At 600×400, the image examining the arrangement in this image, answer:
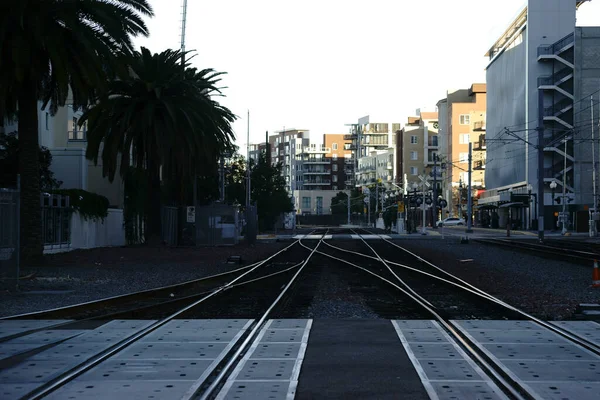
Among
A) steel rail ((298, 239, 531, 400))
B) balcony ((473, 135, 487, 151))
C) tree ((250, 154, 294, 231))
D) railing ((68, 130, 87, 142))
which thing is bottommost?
steel rail ((298, 239, 531, 400))

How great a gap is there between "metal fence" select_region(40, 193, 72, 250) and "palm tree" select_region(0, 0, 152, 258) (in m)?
8.60

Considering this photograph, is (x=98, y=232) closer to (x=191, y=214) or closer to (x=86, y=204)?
(x=86, y=204)

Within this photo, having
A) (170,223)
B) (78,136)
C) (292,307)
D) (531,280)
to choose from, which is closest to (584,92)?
(78,136)

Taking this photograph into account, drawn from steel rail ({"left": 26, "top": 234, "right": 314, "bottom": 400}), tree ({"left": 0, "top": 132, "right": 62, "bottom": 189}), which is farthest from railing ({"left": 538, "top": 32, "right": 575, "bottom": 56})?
steel rail ({"left": 26, "top": 234, "right": 314, "bottom": 400})

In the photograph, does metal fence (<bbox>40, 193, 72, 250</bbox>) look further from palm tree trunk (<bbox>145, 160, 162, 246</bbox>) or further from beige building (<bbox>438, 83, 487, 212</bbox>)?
beige building (<bbox>438, 83, 487, 212</bbox>)

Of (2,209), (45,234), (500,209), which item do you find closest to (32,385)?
(2,209)

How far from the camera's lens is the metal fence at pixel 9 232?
1870cm

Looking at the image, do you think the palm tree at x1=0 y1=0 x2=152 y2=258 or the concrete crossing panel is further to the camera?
the palm tree at x1=0 y1=0 x2=152 y2=258

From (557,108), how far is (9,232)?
8032 cm

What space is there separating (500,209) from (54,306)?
10514cm

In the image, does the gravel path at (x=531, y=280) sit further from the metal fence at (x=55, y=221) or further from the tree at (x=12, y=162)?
the tree at (x=12, y=162)

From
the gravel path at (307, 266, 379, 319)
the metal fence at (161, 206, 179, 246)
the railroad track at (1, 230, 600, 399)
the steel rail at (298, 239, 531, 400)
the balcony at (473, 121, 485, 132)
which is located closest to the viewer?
the steel rail at (298, 239, 531, 400)

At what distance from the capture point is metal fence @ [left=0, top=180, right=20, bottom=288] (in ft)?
61.4

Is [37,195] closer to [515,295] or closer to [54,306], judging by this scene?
[54,306]
